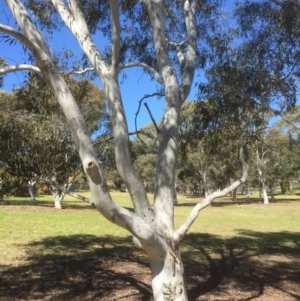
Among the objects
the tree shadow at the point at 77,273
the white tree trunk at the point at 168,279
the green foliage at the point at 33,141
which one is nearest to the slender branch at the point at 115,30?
the white tree trunk at the point at 168,279

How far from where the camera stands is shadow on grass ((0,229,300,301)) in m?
5.84

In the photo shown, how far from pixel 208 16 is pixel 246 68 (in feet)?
5.65

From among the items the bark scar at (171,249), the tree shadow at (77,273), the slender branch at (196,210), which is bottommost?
the tree shadow at (77,273)

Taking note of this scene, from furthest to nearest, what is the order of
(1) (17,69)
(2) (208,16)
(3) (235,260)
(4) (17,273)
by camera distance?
(3) (235,260)
(2) (208,16)
(4) (17,273)
(1) (17,69)

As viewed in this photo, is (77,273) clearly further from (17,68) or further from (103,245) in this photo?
(17,68)

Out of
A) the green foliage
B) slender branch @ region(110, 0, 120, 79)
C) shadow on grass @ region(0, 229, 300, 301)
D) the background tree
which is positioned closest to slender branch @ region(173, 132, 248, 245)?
the background tree

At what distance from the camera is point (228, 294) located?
19.2 ft

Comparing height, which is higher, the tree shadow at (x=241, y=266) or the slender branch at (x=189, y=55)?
the slender branch at (x=189, y=55)

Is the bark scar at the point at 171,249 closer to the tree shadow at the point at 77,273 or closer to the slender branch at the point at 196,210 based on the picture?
the slender branch at the point at 196,210

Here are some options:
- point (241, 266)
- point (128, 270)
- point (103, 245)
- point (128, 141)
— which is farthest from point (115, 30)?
point (103, 245)

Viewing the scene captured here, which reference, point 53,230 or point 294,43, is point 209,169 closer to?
point 53,230

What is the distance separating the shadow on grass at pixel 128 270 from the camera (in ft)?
19.2

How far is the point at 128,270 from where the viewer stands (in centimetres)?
727

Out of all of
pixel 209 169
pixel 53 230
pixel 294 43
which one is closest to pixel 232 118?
pixel 294 43
